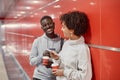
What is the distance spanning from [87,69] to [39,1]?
2948 mm

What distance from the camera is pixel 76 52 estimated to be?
6.91 feet

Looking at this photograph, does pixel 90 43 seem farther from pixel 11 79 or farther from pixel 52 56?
pixel 11 79

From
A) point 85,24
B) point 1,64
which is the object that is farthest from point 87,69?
point 1,64

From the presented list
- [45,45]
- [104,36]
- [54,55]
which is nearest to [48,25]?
[45,45]

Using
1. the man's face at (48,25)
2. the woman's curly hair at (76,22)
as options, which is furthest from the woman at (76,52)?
the man's face at (48,25)

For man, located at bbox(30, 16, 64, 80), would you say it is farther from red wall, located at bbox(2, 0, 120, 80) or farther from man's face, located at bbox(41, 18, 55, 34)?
red wall, located at bbox(2, 0, 120, 80)

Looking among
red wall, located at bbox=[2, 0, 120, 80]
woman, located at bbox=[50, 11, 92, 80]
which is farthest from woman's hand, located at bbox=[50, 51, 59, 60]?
red wall, located at bbox=[2, 0, 120, 80]

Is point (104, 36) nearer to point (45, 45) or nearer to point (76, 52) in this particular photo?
point (76, 52)

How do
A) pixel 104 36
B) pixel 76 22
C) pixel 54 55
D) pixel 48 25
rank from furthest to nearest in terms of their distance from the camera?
pixel 48 25 < pixel 54 55 < pixel 76 22 < pixel 104 36

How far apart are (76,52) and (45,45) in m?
0.92

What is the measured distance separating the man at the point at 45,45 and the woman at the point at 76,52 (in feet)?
2.06

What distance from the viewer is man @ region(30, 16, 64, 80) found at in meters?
2.85

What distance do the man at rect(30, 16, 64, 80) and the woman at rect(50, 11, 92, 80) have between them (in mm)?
626

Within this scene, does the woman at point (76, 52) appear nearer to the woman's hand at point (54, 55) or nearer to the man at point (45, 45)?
the woman's hand at point (54, 55)
